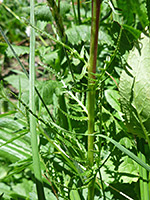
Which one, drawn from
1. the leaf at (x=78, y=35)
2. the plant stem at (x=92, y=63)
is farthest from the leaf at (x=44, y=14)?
the plant stem at (x=92, y=63)

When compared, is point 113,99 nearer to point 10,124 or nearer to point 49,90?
point 49,90

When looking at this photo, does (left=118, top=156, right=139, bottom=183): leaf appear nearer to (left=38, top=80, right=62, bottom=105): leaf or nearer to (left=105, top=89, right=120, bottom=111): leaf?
(left=105, top=89, right=120, bottom=111): leaf

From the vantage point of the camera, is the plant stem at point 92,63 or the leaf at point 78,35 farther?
the leaf at point 78,35

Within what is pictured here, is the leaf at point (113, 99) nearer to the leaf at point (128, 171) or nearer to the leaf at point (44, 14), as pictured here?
the leaf at point (128, 171)

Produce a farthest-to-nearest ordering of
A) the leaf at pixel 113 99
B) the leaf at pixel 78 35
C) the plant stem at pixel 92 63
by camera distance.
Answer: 1. the leaf at pixel 78 35
2. the leaf at pixel 113 99
3. the plant stem at pixel 92 63

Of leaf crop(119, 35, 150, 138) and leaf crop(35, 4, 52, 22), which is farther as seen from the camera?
leaf crop(35, 4, 52, 22)

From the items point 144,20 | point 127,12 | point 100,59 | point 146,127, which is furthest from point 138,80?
point 100,59

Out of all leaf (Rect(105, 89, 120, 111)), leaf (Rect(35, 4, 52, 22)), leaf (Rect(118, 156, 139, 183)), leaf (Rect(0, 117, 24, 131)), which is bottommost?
leaf (Rect(118, 156, 139, 183))

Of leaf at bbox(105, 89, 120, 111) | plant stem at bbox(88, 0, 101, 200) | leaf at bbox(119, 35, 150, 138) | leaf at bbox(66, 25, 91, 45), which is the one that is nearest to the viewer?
plant stem at bbox(88, 0, 101, 200)

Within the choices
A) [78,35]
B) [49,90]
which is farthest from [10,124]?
[78,35]

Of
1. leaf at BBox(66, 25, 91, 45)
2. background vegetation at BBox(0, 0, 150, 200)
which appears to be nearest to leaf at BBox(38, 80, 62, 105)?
background vegetation at BBox(0, 0, 150, 200)
